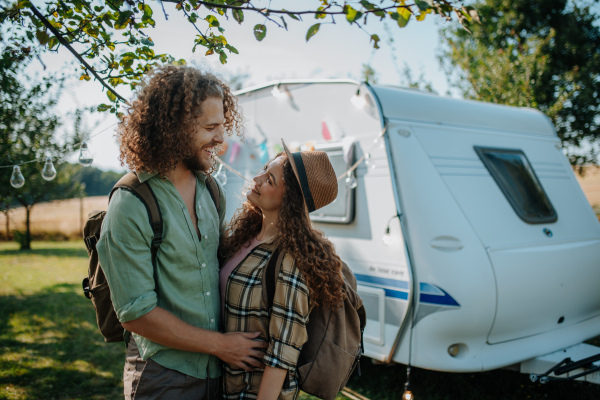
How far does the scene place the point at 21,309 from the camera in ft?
23.2

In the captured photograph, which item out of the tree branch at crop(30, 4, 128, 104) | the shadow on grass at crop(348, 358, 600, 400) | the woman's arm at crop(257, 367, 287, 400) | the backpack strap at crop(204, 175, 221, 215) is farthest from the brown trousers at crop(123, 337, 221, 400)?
the shadow on grass at crop(348, 358, 600, 400)

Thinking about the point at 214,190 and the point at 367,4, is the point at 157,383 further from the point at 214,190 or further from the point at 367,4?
the point at 367,4

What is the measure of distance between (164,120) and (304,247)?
0.75 m

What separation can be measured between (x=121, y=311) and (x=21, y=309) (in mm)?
6677

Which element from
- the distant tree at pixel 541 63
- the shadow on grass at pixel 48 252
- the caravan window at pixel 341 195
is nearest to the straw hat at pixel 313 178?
the caravan window at pixel 341 195

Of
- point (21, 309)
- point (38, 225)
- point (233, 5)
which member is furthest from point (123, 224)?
point (38, 225)

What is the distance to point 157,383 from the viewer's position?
1.74 metres

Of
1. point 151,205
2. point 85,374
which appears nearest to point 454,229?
point 151,205

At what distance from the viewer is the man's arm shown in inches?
65.2

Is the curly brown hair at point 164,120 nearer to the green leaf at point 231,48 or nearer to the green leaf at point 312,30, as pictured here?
the green leaf at point 312,30

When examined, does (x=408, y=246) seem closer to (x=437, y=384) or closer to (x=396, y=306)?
(x=396, y=306)

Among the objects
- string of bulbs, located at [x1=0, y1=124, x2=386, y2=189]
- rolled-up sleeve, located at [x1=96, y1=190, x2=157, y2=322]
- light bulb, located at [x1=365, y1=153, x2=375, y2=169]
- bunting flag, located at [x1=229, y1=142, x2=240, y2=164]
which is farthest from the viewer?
bunting flag, located at [x1=229, y1=142, x2=240, y2=164]

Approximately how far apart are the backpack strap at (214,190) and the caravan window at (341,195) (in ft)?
6.56

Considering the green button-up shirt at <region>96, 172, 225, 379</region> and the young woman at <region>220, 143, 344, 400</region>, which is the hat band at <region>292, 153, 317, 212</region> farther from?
the green button-up shirt at <region>96, 172, 225, 379</region>
